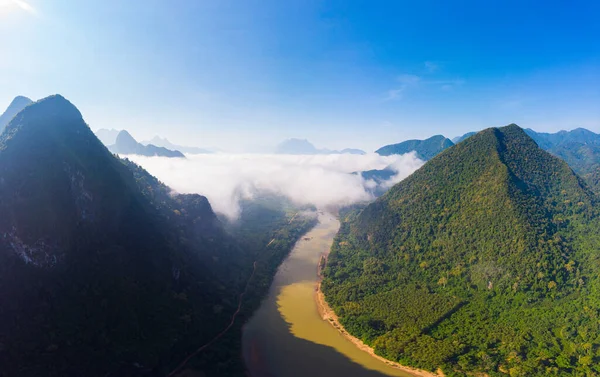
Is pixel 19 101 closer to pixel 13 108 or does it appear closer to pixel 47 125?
pixel 13 108

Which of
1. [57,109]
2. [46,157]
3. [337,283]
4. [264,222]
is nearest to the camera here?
[46,157]

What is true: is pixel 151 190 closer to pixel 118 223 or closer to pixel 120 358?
pixel 118 223

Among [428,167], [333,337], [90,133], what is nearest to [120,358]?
[333,337]

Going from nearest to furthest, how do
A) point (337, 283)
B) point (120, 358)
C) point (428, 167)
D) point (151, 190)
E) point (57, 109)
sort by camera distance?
point (120, 358) → point (57, 109) → point (337, 283) → point (151, 190) → point (428, 167)

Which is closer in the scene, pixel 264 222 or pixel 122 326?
pixel 122 326

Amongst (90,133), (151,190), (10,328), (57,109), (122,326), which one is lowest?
(122,326)

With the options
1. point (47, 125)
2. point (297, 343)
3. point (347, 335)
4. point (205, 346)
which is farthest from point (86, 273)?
point (347, 335)

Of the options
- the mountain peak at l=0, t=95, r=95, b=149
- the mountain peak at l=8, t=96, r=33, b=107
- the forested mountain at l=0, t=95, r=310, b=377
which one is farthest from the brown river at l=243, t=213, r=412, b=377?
the mountain peak at l=8, t=96, r=33, b=107

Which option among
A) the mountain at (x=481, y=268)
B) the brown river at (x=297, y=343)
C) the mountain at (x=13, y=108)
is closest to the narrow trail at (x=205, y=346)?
the brown river at (x=297, y=343)

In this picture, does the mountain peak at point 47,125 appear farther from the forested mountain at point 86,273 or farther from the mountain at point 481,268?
the mountain at point 481,268
